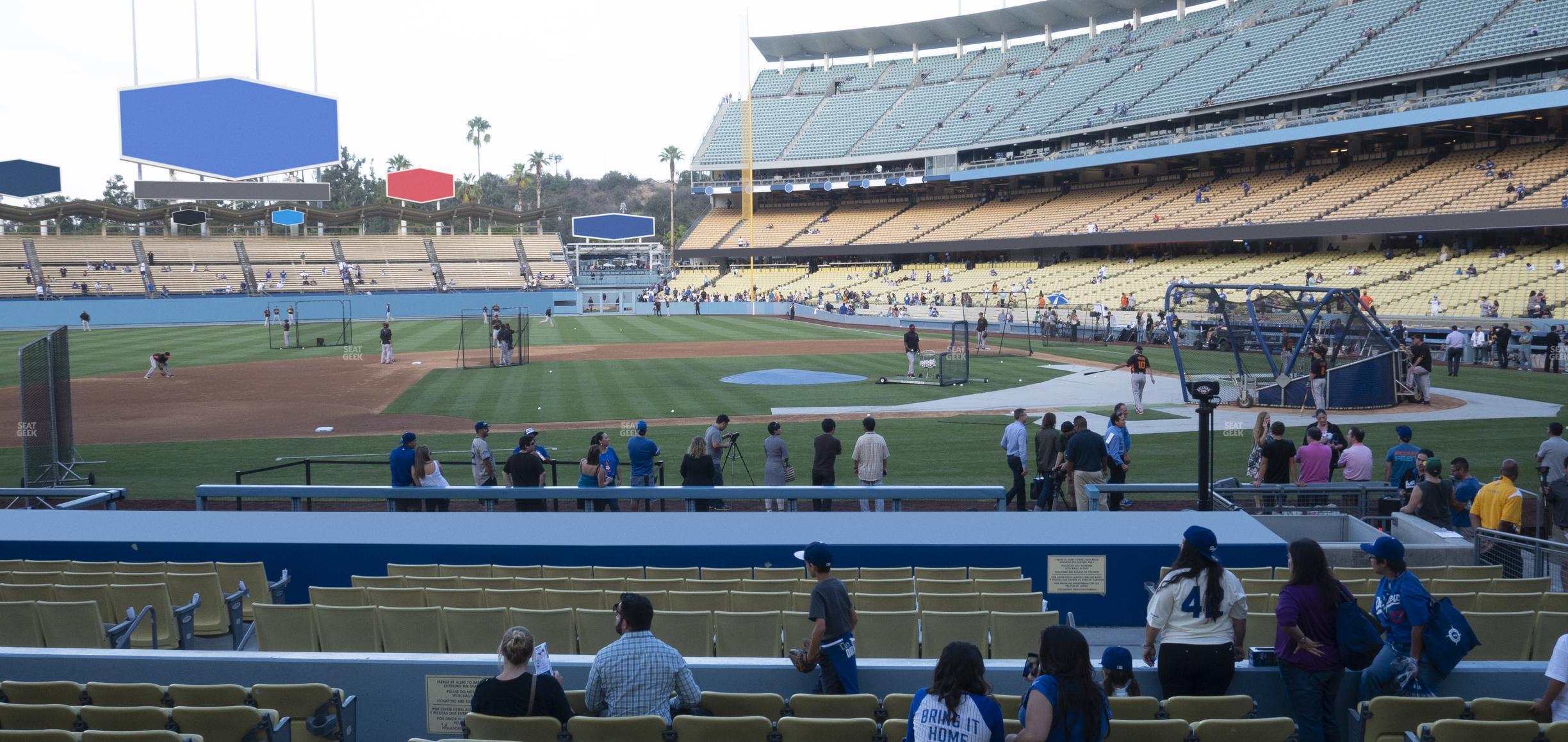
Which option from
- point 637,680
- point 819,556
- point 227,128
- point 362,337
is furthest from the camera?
point 227,128

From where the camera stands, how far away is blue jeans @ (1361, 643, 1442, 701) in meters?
5.97

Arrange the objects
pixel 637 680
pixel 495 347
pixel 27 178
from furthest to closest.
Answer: pixel 27 178 → pixel 495 347 → pixel 637 680

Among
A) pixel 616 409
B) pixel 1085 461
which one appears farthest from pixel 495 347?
pixel 1085 461

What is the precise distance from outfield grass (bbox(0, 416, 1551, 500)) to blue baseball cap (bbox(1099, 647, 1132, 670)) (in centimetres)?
1262

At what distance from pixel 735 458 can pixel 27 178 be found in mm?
80290

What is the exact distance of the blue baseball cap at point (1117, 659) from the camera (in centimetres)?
526

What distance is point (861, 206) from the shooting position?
91.7 m

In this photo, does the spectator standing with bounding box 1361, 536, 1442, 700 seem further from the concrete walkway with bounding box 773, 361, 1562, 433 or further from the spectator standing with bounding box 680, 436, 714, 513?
the concrete walkway with bounding box 773, 361, 1562, 433

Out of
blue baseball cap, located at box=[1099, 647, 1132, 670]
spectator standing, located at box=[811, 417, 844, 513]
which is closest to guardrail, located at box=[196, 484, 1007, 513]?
spectator standing, located at box=[811, 417, 844, 513]

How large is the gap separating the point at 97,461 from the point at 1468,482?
2288 centimetres

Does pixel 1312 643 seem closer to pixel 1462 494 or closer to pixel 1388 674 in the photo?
pixel 1388 674

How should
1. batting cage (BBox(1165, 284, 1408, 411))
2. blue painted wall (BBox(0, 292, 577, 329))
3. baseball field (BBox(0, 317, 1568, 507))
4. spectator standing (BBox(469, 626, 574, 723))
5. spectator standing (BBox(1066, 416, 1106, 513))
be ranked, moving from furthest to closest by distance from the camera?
blue painted wall (BBox(0, 292, 577, 329)) → batting cage (BBox(1165, 284, 1408, 411)) → baseball field (BBox(0, 317, 1568, 507)) → spectator standing (BBox(1066, 416, 1106, 513)) → spectator standing (BBox(469, 626, 574, 723))

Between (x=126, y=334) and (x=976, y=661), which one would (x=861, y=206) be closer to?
(x=126, y=334)

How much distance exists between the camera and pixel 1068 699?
4.86 m
